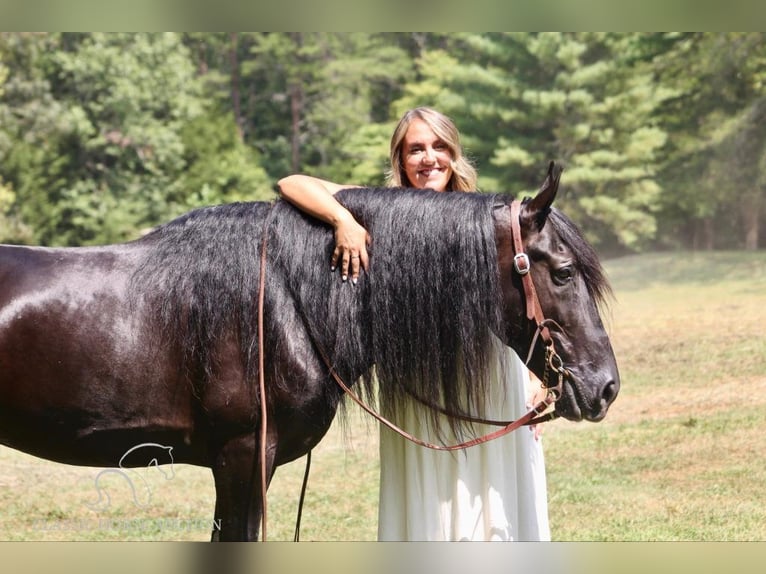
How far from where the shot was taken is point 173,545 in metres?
3.36

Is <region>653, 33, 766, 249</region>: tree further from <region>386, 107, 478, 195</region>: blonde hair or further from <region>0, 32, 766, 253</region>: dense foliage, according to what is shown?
<region>386, 107, 478, 195</region>: blonde hair

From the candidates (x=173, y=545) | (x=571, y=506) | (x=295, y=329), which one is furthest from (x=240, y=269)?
(x=571, y=506)

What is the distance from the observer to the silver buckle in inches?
119

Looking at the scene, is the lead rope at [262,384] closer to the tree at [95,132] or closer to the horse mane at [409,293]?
the horse mane at [409,293]

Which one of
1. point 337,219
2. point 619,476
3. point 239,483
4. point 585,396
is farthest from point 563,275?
point 619,476

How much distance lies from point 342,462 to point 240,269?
4.61 m

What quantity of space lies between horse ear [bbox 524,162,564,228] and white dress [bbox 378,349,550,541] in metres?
A: 0.55

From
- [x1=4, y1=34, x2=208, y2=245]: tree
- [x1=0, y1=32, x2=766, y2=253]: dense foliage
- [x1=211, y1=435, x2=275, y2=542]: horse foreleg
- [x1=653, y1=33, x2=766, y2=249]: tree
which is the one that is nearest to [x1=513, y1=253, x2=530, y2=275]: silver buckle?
[x1=211, y1=435, x2=275, y2=542]: horse foreleg

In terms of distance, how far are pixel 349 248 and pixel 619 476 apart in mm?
4410

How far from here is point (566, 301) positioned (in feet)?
10.0

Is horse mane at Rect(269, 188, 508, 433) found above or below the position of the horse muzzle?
above

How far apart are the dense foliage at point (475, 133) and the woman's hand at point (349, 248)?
15.4 metres

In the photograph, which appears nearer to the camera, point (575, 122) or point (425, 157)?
point (425, 157)

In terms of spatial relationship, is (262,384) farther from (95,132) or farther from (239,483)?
(95,132)
